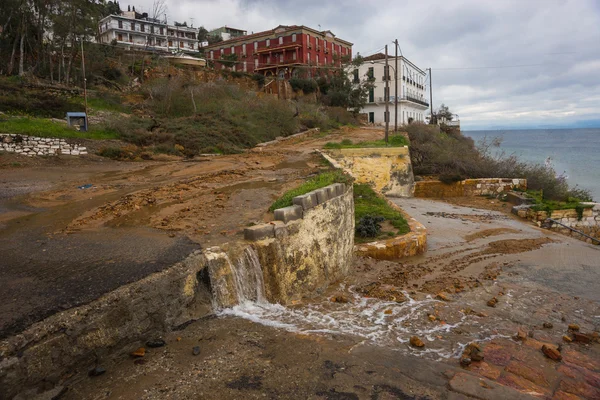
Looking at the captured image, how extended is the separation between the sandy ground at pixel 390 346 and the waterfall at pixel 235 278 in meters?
0.16

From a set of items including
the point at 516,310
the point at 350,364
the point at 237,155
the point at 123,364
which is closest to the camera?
the point at 123,364

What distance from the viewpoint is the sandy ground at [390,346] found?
3.36 m

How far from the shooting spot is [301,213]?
21.4 ft

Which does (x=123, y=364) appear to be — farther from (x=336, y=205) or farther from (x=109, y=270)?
(x=336, y=205)

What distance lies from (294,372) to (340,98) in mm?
38763

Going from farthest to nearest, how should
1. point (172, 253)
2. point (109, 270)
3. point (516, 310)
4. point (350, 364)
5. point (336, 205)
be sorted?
1. point (336, 205)
2. point (516, 310)
3. point (172, 253)
4. point (109, 270)
5. point (350, 364)

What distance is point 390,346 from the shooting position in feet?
14.8

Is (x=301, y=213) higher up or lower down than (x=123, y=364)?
higher up

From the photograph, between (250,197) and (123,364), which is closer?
(123,364)

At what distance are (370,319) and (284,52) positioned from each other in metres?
44.6

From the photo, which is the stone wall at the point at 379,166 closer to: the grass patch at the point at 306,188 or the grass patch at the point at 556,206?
the grass patch at the point at 556,206

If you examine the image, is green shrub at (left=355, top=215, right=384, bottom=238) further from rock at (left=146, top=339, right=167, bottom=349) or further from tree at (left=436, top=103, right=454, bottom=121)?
tree at (left=436, top=103, right=454, bottom=121)

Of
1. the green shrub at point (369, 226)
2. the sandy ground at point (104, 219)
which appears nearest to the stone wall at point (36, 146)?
the sandy ground at point (104, 219)

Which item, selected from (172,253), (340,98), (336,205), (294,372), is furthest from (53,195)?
(340,98)
